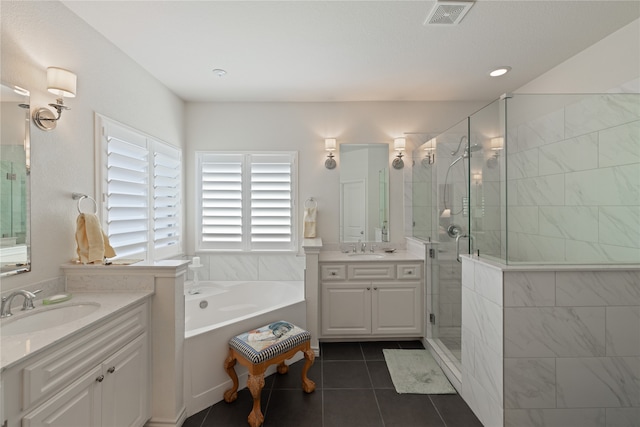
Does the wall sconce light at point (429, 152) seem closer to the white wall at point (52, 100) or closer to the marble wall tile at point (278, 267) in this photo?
the marble wall tile at point (278, 267)

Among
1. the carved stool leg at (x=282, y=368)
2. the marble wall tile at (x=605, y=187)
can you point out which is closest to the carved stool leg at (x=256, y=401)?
the carved stool leg at (x=282, y=368)

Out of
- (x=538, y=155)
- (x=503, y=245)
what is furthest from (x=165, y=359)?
(x=538, y=155)

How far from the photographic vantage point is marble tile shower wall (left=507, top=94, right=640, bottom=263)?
1852mm

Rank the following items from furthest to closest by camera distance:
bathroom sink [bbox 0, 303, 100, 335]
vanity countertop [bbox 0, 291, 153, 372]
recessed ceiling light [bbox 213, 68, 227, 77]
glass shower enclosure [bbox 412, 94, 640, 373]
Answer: recessed ceiling light [bbox 213, 68, 227, 77] → glass shower enclosure [bbox 412, 94, 640, 373] → bathroom sink [bbox 0, 303, 100, 335] → vanity countertop [bbox 0, 291, 153, 372]

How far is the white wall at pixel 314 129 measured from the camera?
11.5 ft

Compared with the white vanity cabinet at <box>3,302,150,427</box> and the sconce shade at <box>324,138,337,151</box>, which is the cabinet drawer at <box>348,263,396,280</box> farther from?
the white vanity cabinet at <box>3,302,150,427</box>

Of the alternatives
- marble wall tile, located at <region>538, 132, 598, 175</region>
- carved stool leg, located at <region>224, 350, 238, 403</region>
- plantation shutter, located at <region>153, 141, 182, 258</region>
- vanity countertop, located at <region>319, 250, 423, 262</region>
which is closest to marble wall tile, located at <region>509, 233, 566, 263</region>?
marble wall tile, located at <region>538, 132, 598, 175</region>

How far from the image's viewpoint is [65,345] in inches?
49.1

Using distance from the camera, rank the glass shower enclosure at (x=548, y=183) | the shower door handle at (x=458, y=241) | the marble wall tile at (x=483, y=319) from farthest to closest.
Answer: the shower door handle at (x=458, y=241) → the glass shower enclosure at (x=548, y=183) → the marble wall tile at (x=483, y=319)

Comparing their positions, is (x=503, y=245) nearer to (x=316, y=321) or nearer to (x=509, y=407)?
(x=509, y=407)

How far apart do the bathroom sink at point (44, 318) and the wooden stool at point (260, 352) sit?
0.94 m

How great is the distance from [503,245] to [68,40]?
3131 mm

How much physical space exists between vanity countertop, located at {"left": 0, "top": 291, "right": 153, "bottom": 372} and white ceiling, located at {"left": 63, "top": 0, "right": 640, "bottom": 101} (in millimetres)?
1844

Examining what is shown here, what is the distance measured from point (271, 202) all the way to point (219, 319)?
1.43m
